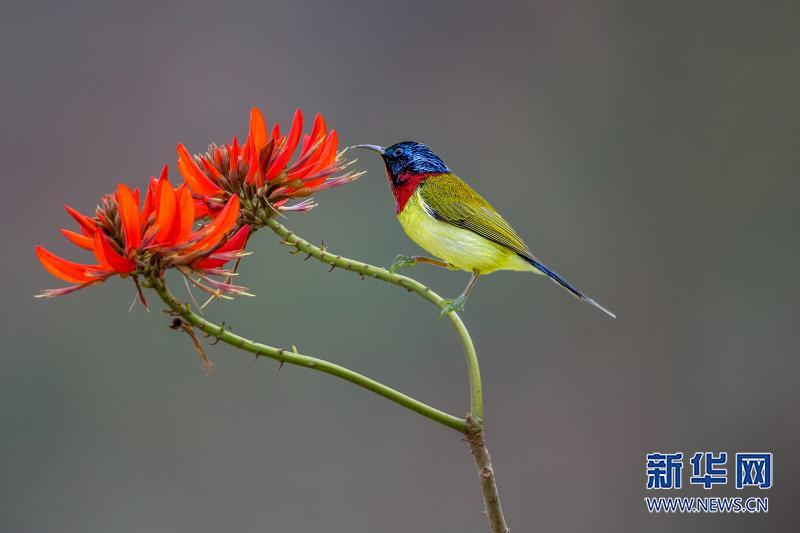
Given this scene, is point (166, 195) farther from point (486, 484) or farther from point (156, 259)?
point (486, 484)

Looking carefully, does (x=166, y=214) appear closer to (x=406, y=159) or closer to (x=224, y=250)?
(x=224, y=250)

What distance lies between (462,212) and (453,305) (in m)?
0.12

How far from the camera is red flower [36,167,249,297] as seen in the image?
1.41 ft

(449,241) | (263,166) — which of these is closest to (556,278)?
(449,241)

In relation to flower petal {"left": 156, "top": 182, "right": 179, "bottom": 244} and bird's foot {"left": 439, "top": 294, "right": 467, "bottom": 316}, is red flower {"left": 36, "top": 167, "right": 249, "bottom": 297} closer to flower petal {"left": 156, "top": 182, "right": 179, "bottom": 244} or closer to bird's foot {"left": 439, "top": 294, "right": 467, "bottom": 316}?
flower petal {"left": 156, "top": 182, "right": 179, "bottom": 244}

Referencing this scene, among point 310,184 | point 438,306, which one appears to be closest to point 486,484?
point 438,306

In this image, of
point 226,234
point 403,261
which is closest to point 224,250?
point 226,234

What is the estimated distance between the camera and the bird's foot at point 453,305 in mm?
491

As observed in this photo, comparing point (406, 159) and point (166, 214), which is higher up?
point (406, 159)

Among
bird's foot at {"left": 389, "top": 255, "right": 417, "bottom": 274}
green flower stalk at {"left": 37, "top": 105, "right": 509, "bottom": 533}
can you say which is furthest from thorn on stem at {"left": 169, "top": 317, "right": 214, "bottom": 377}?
bird's foot at {"left": 389, "top": 255, "right": 417, "bottom": 274}

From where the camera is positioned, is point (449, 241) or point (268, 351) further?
point (449, 241)

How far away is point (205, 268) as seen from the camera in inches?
18.0

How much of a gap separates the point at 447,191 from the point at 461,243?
46 millimetres

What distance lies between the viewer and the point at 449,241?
562mm
